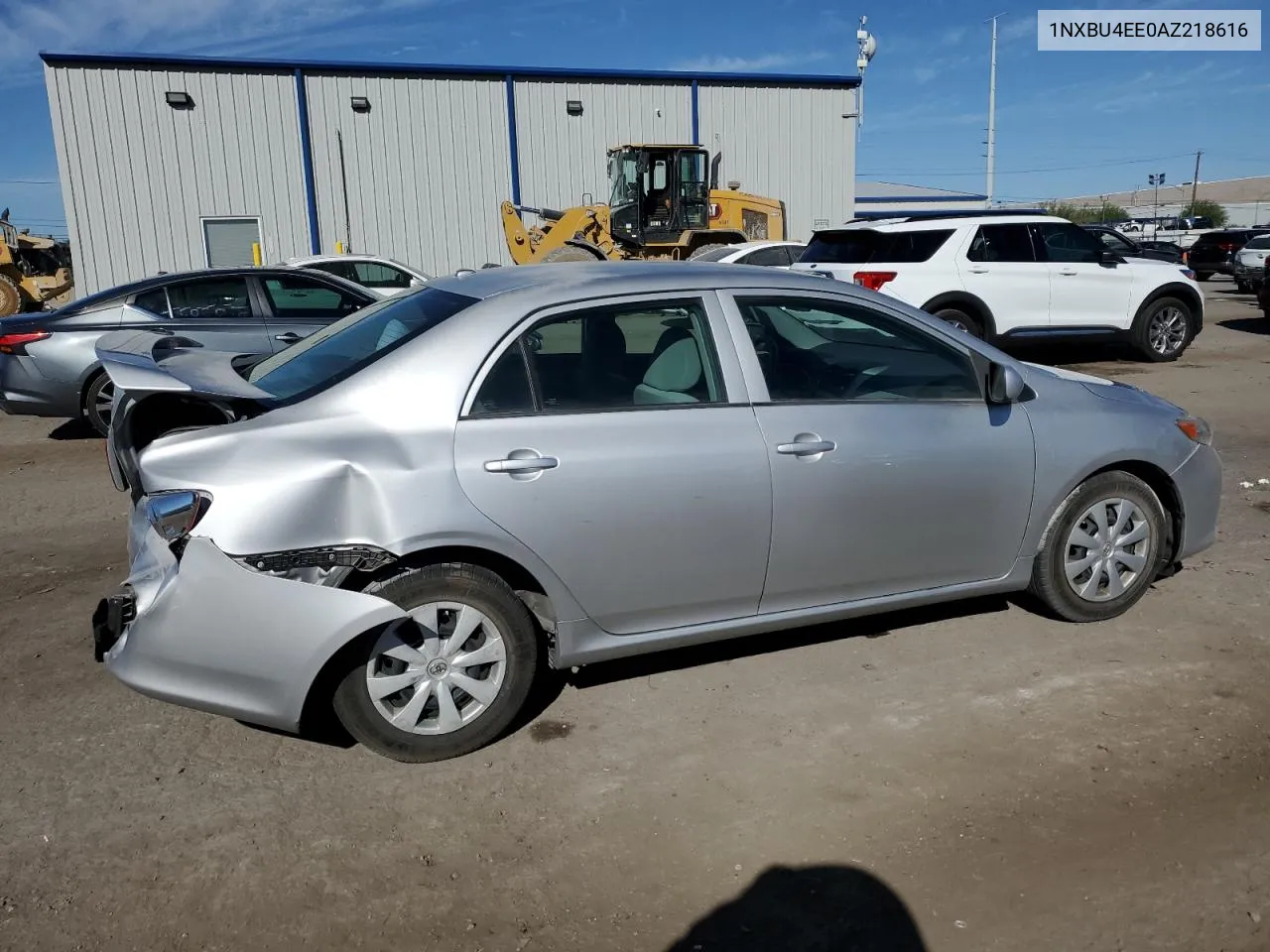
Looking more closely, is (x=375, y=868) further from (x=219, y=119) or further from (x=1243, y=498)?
(x=219, y=119)

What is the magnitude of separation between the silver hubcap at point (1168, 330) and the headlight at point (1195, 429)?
29.9ft

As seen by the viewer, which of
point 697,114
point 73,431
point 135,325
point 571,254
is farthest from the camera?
point 697,114

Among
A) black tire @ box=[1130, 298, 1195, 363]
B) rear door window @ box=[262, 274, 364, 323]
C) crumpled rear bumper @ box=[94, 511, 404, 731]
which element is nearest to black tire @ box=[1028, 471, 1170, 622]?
crumpled rear bumper @ box=[94, 511, 404, 731]

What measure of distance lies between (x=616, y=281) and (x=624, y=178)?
18239 millimetres

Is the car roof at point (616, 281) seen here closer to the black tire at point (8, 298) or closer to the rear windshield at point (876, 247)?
the rear windshield at point (876, 247)

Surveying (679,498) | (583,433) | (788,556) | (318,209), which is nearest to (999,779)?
(788,556)

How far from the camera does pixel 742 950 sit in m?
2.70

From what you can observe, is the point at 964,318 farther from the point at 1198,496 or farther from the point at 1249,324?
the point at 1249,324

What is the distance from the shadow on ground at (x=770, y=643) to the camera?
14.3 ft

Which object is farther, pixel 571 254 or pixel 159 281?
pixel 571 254

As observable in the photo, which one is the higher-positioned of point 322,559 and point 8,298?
point 8,298

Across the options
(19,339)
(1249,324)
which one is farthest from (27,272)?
(1249,324)

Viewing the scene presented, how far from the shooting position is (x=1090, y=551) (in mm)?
4613

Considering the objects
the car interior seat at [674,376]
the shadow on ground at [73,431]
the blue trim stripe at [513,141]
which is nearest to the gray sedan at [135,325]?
the shadow on ground at [73,431]
